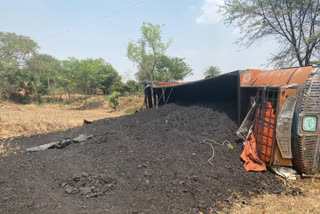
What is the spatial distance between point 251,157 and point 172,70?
69.1 ft

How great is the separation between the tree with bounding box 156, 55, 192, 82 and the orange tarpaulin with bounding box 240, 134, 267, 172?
63.0 feet

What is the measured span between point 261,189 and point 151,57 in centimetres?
1695

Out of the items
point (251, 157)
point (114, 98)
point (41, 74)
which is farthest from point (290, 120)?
point (41, 74)

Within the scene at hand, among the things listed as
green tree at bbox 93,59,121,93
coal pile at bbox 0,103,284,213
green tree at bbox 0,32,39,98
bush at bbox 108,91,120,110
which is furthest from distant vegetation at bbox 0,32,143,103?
coal pile at bbox 0,103,284,213

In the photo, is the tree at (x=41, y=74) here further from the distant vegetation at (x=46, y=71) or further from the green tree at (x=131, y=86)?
the green tree at (x=131, y=86)

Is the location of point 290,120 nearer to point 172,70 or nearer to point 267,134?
point 267,134

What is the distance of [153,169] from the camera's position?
2.91m

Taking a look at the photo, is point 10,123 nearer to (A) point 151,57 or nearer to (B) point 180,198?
(B) point 180,198

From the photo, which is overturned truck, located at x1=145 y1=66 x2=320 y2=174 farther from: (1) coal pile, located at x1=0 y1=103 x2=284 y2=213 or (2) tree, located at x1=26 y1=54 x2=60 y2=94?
(2) tree, located at x1=26 y1=54 x2=60 y2=94

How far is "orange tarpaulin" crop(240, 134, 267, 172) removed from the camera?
2951mm

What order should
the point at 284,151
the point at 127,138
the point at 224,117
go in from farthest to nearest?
the point at 224,117 < the point at 127,138 < the point at 284,151

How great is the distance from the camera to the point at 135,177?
9.02 feet

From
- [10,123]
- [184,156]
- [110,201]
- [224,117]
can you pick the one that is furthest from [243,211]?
[10,123]

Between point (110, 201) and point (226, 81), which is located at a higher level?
point (226, 81)
